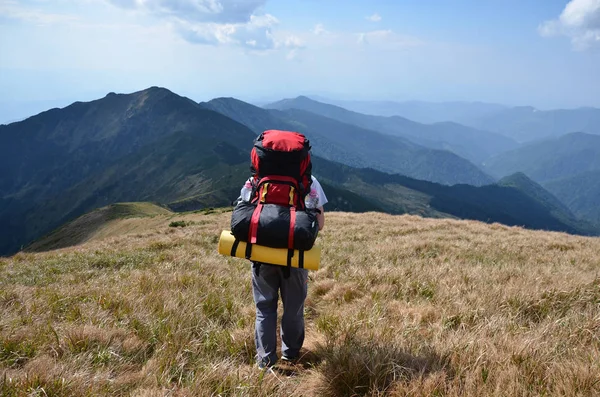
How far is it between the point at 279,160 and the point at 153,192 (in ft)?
598

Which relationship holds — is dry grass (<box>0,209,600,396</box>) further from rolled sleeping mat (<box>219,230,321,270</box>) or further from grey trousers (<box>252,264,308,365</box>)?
rolled sleeping mat (<box>219,230,321,270</box>)

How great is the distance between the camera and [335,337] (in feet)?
13.6

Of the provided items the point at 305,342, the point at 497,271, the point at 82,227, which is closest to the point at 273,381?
the point at 305,342

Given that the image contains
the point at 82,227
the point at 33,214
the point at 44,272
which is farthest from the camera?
the point at 33,214

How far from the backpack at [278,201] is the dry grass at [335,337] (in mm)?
1255

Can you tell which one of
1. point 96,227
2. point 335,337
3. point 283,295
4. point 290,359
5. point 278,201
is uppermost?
point 278,201

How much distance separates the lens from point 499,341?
368 centimetres

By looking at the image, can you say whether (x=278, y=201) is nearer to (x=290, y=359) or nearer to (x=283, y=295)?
(x=283, y=295)

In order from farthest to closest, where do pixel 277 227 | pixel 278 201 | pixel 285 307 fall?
pixel 285 307 → pixel 278 201 → pixel 277 227

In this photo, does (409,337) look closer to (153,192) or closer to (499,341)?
(499,341)

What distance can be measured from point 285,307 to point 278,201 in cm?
129

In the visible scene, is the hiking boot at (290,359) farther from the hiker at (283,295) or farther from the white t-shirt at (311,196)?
the white t-shirt at (311,196)

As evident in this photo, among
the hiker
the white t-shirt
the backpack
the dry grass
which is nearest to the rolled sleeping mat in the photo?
the backpack

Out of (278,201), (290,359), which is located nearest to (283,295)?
(290,359)
